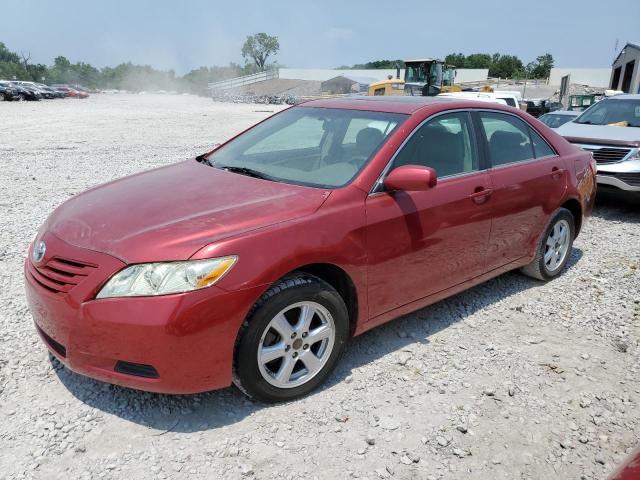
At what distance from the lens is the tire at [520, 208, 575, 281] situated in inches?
184

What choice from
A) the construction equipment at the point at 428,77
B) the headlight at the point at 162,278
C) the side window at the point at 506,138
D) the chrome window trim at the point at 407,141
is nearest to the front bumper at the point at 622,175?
the side window at the point at 506,138

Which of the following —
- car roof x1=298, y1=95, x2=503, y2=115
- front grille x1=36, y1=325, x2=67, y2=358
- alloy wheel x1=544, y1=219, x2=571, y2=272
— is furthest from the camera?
alloy wheel x1=544, y1=219, x2=571, y2=272

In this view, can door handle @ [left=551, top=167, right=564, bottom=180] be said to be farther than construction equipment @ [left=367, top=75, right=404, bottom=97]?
No

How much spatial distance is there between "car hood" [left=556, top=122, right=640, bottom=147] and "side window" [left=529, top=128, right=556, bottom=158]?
3418 millimetres

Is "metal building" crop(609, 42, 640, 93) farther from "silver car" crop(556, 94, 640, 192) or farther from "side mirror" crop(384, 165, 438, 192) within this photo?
"side mirror" crop(384, 165, 438, 192)

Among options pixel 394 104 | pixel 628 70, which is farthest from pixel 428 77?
pixel 394 104

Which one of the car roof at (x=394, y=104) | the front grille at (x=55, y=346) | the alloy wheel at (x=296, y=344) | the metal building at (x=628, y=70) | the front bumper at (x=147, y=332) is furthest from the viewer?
the metal building at (x=628, y=70)

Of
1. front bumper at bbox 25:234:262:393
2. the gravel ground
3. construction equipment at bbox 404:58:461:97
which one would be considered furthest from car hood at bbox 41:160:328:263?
construction equipment at bbox 404:58:461:97

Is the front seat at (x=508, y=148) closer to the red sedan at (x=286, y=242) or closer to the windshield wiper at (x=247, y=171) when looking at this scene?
the red sedan at (x=286, y=242)

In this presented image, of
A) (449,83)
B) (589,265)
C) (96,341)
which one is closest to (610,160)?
(589,265)

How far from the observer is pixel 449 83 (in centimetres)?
2700

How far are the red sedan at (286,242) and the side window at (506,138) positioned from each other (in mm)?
15

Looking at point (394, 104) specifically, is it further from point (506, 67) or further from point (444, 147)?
point (506, 67)

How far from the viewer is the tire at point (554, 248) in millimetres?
4672
